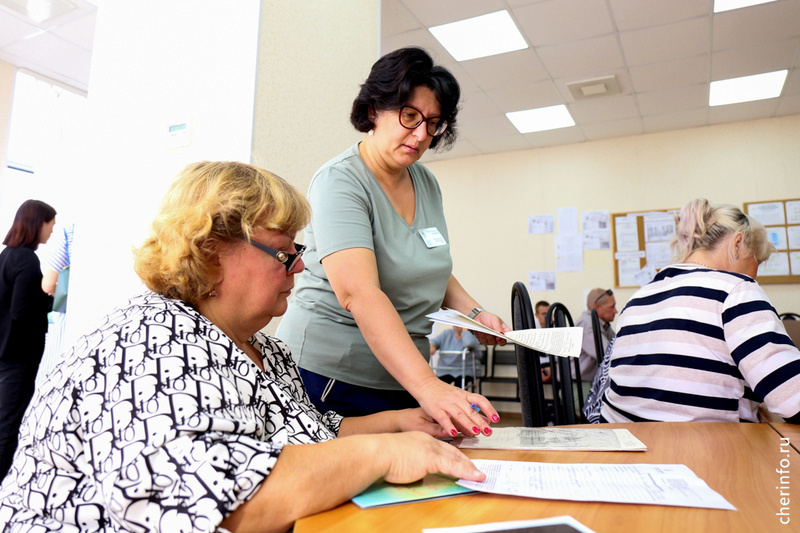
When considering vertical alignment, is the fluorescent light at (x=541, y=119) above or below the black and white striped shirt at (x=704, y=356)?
above

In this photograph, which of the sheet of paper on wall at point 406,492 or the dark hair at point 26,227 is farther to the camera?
the dark hair at point 26,227

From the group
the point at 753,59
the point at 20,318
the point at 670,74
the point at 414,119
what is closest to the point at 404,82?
the point at 414,119

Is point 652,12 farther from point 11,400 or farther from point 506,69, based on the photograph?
point 11,400

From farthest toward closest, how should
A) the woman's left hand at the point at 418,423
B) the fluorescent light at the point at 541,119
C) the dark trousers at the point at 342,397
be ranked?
1. the fluorescent light at the point at 541,119
2. the dark trousers at the point at 342,397
3. the woman's left hand at the point at 418,423

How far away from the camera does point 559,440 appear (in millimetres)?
1009

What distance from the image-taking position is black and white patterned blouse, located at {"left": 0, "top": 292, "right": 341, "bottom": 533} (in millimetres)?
588

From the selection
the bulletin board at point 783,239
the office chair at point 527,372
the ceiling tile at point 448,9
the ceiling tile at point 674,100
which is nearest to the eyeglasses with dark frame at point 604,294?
the bulletin board at point 783,239

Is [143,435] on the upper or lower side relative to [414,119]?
lower

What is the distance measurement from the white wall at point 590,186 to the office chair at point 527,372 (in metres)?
4.81

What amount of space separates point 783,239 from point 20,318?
6.09 meters

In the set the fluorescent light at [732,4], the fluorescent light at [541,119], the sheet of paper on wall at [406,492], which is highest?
the fluorescent light at [732,4]

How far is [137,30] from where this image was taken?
228cm

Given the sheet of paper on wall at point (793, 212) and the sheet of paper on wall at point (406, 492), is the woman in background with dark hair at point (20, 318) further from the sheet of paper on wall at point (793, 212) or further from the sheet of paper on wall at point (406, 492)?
the sheet of paper on wall at point (793, 212)

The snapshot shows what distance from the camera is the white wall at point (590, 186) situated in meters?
5.49
